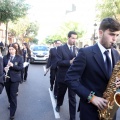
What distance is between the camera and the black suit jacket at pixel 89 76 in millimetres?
2746

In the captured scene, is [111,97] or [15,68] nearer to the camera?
[111,97]

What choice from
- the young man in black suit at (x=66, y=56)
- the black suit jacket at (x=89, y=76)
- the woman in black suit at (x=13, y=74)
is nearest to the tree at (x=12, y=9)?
the woman in black suit at (x=13, y=74)

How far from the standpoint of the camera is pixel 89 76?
282 centimetres

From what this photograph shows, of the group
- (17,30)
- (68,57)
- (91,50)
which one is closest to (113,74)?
(91,50)

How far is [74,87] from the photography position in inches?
110

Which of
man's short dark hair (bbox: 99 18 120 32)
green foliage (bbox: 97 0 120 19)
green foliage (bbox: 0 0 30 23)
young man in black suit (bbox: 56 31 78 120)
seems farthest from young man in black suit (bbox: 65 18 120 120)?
green foliage (bbox: 97 0 120 19)

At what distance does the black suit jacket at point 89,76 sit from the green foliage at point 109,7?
62.2 feet

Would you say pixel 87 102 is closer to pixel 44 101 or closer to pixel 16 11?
pixel 44 101

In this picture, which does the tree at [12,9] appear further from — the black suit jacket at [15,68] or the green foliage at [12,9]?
the black suit jacket at [15,68]

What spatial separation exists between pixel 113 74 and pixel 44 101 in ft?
17.1

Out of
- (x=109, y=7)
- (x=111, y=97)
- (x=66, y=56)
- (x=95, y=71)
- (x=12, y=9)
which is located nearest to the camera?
(x=111, y=97)

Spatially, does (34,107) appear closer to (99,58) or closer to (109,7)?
(99,58)

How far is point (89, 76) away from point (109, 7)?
63.9ft

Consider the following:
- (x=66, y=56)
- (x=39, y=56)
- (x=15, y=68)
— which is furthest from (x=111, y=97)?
(x=39, y=56)
